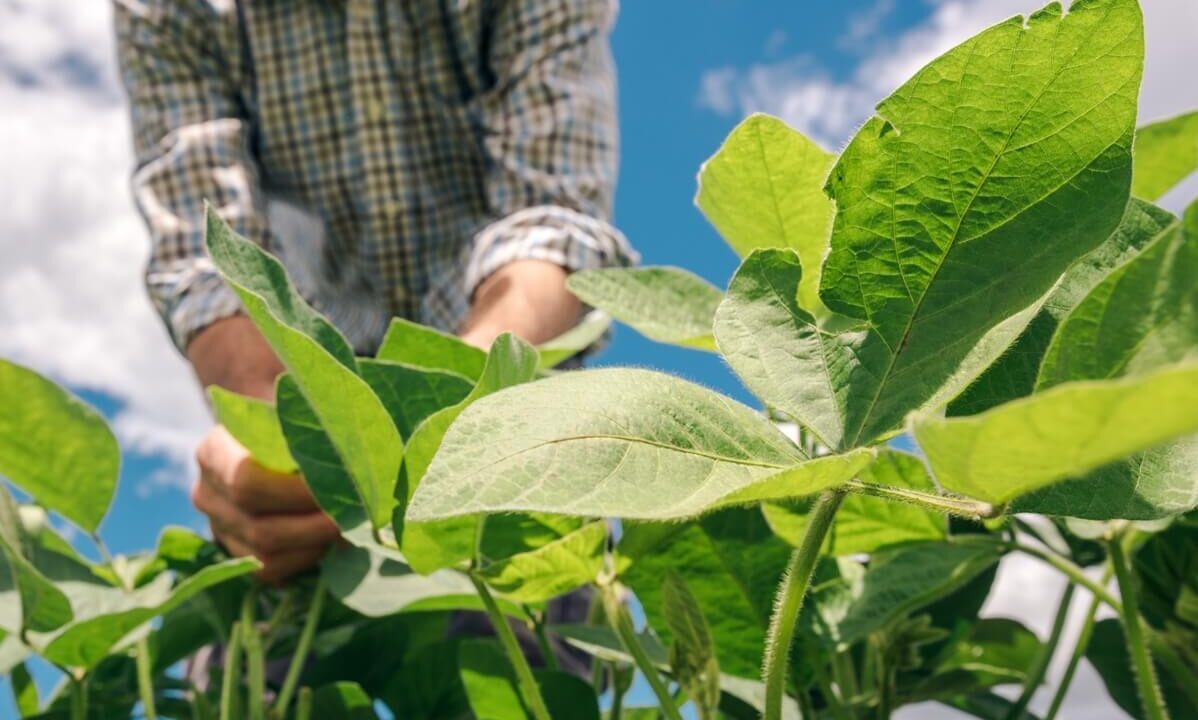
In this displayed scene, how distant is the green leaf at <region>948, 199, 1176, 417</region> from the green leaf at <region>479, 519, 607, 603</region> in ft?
0.43

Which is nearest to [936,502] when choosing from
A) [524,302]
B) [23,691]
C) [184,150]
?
[23,691]

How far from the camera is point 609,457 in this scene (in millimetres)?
191

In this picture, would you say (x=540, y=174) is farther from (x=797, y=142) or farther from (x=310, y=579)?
(x=797, y=142)

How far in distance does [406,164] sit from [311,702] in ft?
4.53

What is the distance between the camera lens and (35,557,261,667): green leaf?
424mm

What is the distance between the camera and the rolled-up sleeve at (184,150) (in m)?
1.46

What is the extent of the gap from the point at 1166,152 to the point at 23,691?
2.18 feet

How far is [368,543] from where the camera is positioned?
0.36m

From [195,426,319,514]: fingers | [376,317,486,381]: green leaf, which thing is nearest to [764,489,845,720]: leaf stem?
[376,317,486,381]: green leaf

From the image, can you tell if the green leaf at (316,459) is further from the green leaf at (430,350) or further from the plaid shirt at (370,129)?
the plaid shirt at (370,129)

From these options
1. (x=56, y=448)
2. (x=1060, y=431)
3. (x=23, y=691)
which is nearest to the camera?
(x=1060, y=431)

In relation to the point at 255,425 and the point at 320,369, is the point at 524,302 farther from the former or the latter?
the point at 320,369

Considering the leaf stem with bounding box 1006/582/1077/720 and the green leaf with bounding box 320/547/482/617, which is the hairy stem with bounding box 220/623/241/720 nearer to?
the green leaf with bounding box 320/547/482/617

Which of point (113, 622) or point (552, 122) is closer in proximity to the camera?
point (113, 622)
